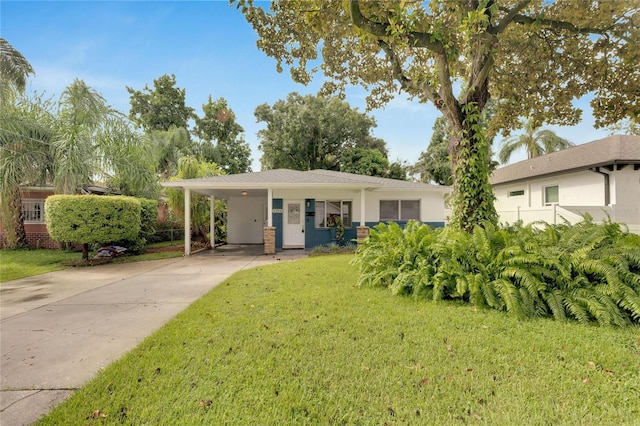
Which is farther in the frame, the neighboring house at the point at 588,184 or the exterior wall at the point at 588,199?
the neighboring house at the point at 588,184

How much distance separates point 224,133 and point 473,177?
1154 inches

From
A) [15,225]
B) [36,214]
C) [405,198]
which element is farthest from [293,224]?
[36,214]

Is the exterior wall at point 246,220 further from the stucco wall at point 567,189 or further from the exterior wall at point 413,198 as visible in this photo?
the stucco wall at point 567,189

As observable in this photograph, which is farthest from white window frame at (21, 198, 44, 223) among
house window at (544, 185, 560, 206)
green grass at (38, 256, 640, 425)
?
house window at (544, 185, 560, 206)

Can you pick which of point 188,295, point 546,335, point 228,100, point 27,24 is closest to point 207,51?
point 27,24

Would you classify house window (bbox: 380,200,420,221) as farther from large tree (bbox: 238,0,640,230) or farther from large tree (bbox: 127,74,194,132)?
Result: large tree (bbox: 127,74,194,132)

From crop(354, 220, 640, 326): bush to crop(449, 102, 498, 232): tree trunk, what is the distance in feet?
2.52

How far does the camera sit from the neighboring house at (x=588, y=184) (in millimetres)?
10711

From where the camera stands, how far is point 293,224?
13898 millimetres

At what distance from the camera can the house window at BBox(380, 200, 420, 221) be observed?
14.2 metres

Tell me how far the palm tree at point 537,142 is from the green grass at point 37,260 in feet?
82.3

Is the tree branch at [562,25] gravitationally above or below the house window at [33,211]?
above

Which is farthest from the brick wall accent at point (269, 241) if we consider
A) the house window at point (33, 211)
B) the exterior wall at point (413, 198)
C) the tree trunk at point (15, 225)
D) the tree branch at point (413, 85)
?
the house window at point (33, 211)

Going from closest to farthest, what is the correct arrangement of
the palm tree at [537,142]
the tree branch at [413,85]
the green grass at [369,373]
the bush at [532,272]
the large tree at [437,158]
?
the green grass at [369,373] → the bush at [532,272] → the tree branch at [413,85] → the palm tree at [537,142] → the large tree at [437,158]
